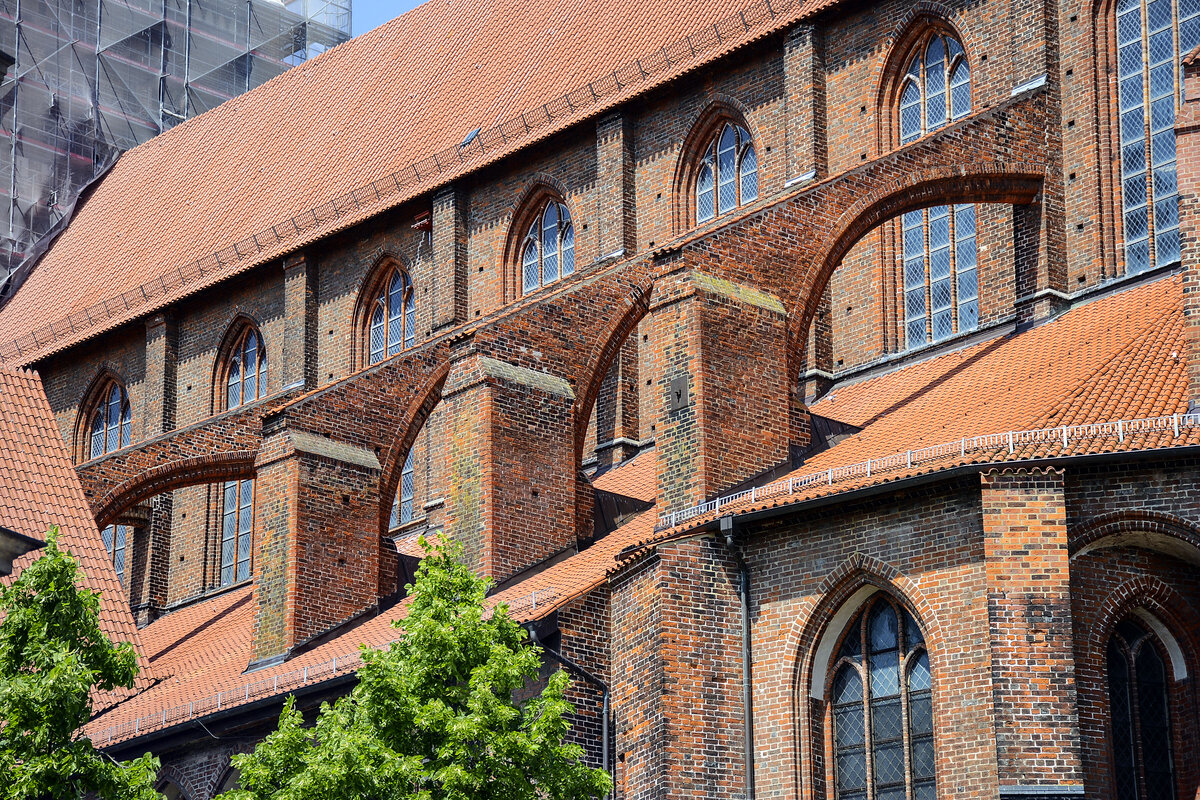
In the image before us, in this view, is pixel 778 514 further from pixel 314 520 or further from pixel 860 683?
pixel 314 520

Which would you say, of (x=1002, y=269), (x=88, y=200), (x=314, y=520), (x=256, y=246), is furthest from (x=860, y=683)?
(x=88, y=200)

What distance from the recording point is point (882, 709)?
20391 millimetres

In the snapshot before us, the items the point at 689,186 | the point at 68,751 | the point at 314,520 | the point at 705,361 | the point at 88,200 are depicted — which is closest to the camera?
the point at 68,751

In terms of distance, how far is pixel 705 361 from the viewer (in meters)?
22.5

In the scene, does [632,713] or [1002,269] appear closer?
[632,713]

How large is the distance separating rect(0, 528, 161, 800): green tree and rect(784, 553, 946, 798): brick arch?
6238mm

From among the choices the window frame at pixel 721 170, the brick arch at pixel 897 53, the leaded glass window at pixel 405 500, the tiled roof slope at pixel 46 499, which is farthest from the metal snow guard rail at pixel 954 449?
the leaded glass window at pixel 405 500

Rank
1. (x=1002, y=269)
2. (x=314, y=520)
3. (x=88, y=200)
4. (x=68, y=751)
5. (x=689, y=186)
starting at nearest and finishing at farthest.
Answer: (x=68, y=751)
(x=1002, y=269)
(x=314, y=520)
(x=689, y=186)
(x=88, y=200)

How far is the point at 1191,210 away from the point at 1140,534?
3232 mm

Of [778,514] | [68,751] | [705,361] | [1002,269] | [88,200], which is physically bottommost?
[68,751]

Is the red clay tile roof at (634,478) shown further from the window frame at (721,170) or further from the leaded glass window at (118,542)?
the leaded glass window at (118,542)

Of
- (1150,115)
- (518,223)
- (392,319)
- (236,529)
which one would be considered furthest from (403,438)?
(1150,115)

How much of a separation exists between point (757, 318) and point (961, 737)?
585cm

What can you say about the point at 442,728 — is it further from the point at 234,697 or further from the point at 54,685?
the point at 234,697
